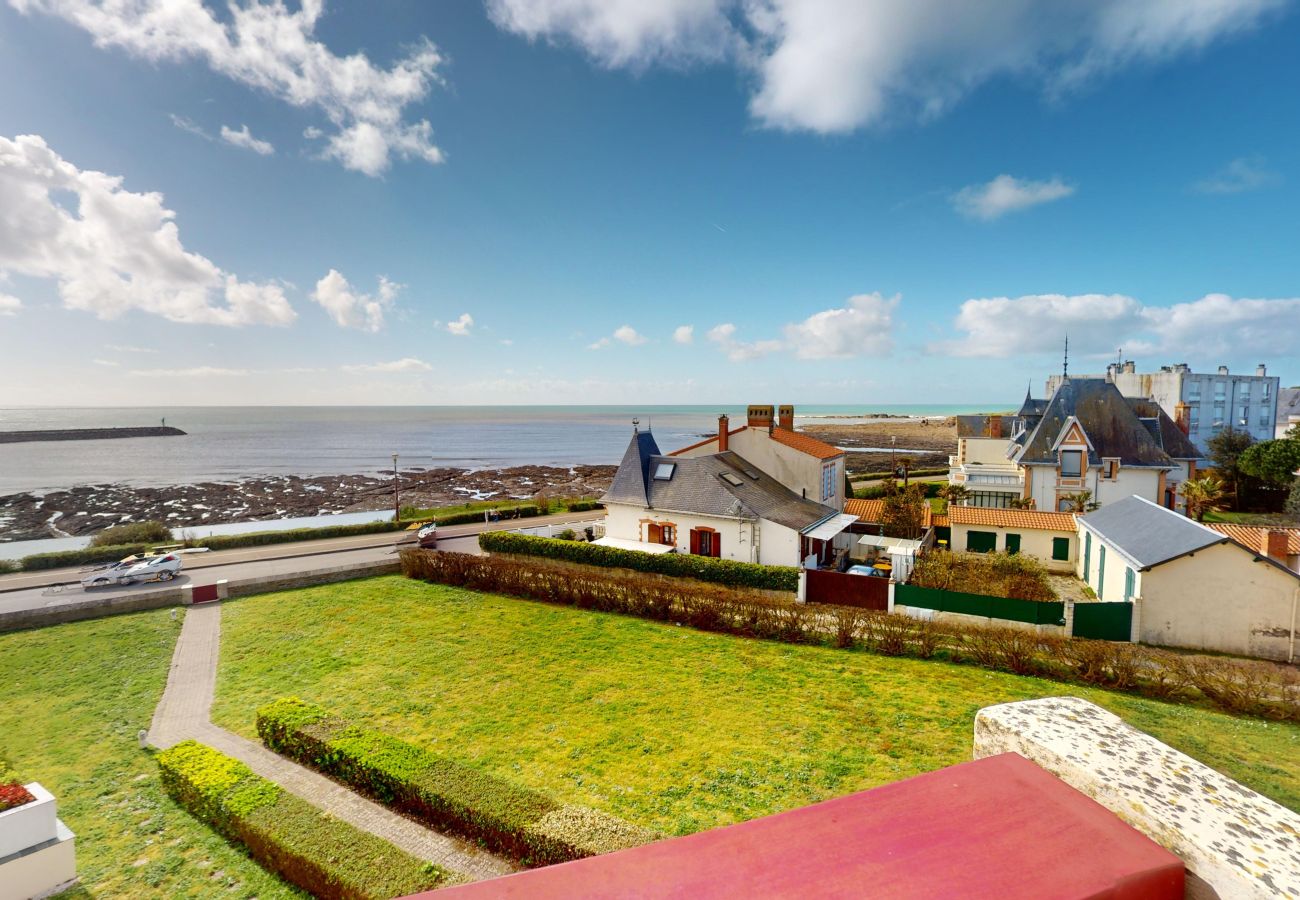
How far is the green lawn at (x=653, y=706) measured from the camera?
1038 centimetres

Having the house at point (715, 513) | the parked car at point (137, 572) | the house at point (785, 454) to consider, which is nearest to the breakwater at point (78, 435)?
the parked car at point (137, 572)

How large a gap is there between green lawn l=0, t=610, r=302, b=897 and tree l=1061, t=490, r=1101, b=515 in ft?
111

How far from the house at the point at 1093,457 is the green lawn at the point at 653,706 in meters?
19.6

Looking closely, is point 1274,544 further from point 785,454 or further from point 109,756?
point 109,756

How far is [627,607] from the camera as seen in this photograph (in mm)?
20391

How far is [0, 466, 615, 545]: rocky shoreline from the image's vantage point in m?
49.2

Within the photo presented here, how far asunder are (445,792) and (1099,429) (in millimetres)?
35230

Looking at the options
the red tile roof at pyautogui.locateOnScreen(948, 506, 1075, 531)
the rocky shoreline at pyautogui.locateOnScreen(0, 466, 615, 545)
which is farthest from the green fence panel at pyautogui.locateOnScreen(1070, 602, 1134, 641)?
the rocky shoreline at pyautogui.locateOnScreen(0, 466, 615, 545)

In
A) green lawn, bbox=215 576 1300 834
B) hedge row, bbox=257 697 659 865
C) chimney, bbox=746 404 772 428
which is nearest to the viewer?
hedge row, bbox=257 697 659 865

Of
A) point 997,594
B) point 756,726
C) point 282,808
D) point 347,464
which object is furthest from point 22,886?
point 347,464

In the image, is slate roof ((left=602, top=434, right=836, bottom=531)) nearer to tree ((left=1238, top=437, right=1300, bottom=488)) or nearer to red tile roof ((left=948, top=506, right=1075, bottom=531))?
red tile roof ((left=948, top=506, right=1075, bottom=531))

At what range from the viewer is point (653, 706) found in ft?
43.7

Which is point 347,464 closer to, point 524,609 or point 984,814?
point 524,609

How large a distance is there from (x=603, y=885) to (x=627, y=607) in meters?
19.4
